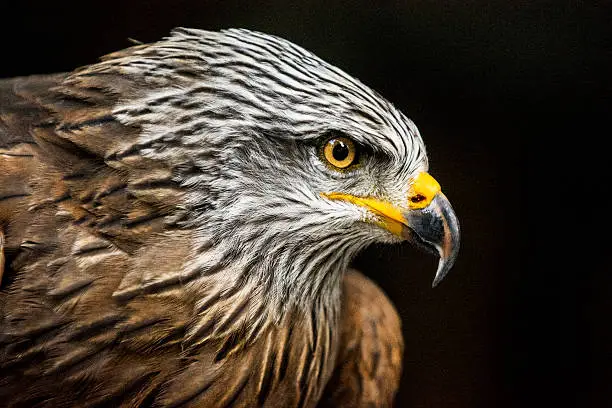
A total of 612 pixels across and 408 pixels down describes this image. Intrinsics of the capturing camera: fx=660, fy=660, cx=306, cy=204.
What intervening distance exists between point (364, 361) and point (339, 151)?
481mm

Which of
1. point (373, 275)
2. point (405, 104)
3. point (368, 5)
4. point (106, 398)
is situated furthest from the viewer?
point (373, 275)

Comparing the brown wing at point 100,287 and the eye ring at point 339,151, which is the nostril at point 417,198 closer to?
the eye ring at point 339,151

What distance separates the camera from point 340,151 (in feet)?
2.93

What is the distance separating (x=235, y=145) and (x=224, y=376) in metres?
0.32

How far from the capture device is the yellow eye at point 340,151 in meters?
0.89

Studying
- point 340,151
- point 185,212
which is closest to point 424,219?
point 340,151

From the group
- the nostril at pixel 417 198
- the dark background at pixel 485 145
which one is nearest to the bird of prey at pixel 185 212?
the nostril at pixel 417 198

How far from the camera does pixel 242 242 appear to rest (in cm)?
92

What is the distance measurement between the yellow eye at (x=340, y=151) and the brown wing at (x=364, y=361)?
1.31 feet

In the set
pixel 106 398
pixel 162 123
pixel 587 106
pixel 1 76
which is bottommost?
pixel 106 398

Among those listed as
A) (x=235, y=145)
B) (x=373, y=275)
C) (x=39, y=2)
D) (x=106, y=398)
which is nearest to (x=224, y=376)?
(x=106, y=398)

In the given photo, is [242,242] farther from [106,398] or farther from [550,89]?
[550,89]

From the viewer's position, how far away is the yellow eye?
0.89 meters

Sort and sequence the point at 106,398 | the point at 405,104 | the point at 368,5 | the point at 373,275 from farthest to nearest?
1. the point at 373,275
2. the point at 405,104
3. the point at 368,5
4. the point at 106,398
